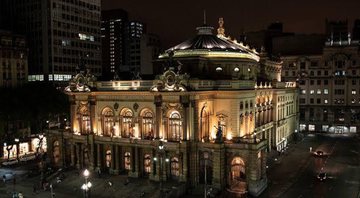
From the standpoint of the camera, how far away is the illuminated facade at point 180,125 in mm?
69688

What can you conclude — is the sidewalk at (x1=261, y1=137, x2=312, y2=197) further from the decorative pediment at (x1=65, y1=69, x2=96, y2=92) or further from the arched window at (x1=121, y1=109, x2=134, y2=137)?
the decorative pediment at (x1=65, y1=69, x2=96, y2=92)

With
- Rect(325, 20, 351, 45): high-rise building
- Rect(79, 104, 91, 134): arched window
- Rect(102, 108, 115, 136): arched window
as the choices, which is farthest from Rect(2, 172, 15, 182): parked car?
Rect(325, 20, 351, 45): high-rise building

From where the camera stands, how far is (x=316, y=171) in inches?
3292

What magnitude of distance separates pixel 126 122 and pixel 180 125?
1253cm

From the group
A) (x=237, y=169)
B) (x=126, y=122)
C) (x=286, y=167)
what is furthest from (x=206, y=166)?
(x=286, y=167)

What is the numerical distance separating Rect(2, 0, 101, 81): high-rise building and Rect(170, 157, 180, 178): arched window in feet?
242

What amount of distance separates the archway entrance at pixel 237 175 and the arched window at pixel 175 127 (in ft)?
35.1

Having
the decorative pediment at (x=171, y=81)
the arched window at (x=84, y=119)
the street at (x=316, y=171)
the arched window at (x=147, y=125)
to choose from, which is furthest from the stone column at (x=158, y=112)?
the street at (x=316, y=171)

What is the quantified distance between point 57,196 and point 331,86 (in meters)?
103

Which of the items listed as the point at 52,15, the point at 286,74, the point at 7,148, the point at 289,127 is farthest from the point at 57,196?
the point at 286,74

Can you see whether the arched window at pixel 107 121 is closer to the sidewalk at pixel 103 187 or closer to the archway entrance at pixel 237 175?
the sidewalk at pixel 103 187

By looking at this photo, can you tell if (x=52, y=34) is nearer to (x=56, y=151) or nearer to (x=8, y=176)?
(x=56, y=151)

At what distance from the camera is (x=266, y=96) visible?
97938 mm

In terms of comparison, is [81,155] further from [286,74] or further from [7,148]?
[286,74]
